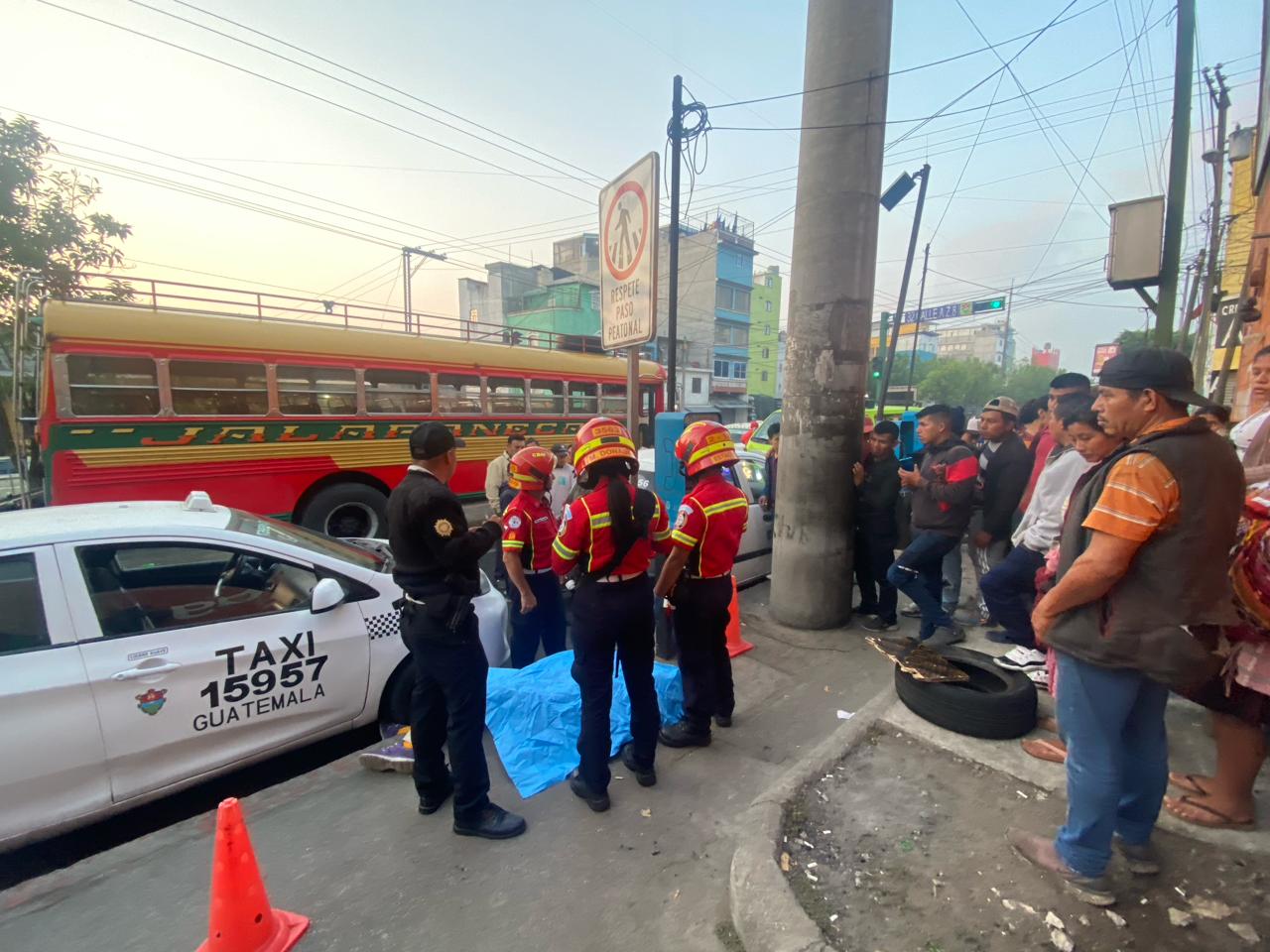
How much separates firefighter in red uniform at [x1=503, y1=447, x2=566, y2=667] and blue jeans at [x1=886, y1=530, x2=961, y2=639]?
2.66 meters

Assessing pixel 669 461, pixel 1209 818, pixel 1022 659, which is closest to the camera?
pixel 1209 818

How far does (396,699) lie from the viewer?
342cm

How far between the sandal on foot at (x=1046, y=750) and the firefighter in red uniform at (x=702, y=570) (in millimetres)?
1523

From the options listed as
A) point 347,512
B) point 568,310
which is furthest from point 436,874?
point 568,310

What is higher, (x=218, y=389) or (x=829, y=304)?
(x=829, y=304)

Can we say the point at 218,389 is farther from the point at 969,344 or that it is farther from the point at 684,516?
the point at 969,344

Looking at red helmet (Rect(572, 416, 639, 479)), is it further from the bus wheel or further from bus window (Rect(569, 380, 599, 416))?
bus window (Rect(569, 380, 599, 416))

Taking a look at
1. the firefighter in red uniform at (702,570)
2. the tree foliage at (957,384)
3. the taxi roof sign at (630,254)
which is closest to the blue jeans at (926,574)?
the firefighter in red uniform at (702,570)

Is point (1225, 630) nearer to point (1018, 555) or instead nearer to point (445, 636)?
point (1018, 555)

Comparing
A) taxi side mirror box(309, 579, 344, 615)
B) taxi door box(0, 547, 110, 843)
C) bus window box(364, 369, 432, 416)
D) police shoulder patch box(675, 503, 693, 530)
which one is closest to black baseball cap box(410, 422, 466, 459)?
taxi side mirror box(309, 579, 344, 615)

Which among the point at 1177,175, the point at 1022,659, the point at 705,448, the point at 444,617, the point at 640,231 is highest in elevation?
the point at 1177,175

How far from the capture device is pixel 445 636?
2.50m

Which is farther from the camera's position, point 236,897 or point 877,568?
point 877,568

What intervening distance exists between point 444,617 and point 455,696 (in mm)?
363
